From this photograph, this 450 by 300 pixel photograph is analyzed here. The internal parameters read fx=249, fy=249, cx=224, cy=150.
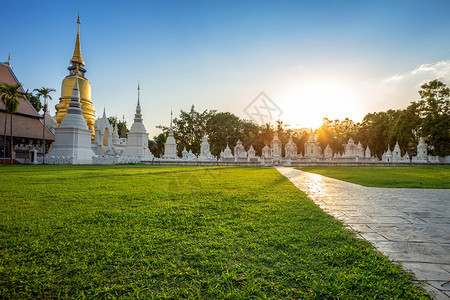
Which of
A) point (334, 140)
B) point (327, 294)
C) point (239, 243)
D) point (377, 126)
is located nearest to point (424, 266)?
point (327, 294)

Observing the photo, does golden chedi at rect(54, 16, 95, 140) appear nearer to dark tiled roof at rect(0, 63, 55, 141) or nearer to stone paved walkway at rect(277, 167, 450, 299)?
dark tiled roof at rect(0, 63, 55, 141)

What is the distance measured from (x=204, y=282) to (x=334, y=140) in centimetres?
5901

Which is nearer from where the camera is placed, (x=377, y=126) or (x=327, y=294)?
(x=327, y=294)

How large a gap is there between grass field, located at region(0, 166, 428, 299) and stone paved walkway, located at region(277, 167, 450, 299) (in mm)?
216

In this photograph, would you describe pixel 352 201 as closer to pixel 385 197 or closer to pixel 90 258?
pixel 385 197

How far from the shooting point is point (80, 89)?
30875 millimetres

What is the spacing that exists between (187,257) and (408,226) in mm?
2986

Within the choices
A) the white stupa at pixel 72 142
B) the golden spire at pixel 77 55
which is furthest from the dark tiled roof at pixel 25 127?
the golden spire at pixel 77 55

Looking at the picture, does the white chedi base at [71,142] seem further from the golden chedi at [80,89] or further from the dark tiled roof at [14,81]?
the golden chedi at [80,89]

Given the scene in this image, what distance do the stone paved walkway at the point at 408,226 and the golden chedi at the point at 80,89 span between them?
30613mm

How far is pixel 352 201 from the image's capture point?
5.08 meters

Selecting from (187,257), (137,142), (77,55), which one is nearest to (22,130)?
(137,142)

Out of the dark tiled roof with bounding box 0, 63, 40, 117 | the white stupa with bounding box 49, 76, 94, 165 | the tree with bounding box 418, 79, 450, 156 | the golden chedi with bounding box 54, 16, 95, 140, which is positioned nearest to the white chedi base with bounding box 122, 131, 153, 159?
the white stupa with bounding box 49, 76, 94, 165

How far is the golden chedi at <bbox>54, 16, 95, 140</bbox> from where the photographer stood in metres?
29.9
